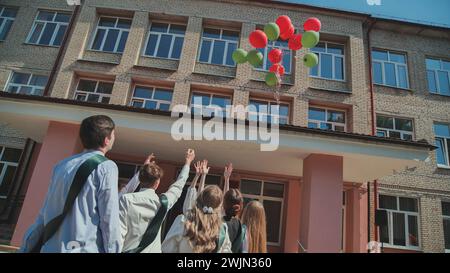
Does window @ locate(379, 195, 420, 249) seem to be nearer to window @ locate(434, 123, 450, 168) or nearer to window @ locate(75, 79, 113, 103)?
window @ locate(434, 123, 450, 168)

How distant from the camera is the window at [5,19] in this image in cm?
1484

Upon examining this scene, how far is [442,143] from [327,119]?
506 centimetres

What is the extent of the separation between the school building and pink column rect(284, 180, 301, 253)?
5 centimetres

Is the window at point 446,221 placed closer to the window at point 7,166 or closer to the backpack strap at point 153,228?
the backpack strap at point 153,228

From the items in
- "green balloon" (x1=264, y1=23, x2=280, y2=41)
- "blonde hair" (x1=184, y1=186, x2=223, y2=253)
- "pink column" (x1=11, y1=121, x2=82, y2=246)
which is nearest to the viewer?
"blonde hair" (x1=184, y1=186, x2=223, y2=253)

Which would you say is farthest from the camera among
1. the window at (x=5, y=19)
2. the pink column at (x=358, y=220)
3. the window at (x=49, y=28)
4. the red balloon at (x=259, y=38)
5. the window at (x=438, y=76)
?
the window at (x=5, y=19)

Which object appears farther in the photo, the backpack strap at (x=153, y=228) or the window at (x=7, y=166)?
the window at (x=7, y=166)

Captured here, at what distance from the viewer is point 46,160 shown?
7.94 meters

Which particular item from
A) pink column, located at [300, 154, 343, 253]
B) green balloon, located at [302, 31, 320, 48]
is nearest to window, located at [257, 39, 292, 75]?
green balloon, located at [302, 31, 320, 48]

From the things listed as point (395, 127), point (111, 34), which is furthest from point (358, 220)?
point (111, 34)

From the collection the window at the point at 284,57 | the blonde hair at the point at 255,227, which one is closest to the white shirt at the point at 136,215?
the blonde hair at the point at 255,227

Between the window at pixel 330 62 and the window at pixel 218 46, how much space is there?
3.69 meters

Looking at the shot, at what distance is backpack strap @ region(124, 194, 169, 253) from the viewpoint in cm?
291

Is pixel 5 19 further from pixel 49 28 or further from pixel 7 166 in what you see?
pixel 7 166
